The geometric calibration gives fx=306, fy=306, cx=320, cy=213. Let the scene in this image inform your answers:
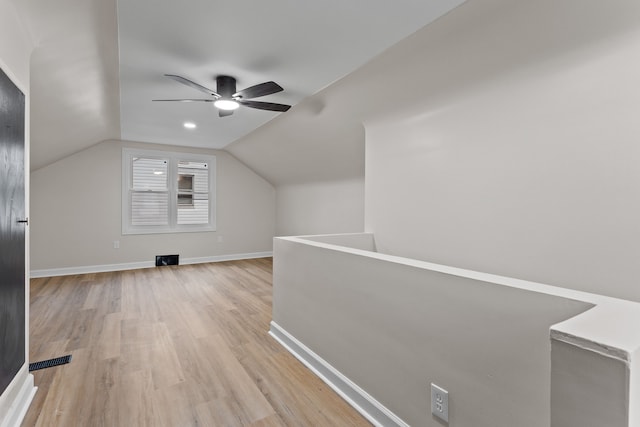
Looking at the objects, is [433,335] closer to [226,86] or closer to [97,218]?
[226,86]

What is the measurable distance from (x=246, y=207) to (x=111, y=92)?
367cm

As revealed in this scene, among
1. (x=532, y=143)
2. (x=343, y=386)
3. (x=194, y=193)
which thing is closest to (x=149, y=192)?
(x=194, y=193)

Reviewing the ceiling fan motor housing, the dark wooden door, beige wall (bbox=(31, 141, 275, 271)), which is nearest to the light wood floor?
the dark wooden door

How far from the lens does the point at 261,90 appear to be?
2.54 m

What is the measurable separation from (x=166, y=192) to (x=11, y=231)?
4.37 metres

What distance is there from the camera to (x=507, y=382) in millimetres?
1085

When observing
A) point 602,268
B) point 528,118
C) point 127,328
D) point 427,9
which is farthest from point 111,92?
point 602,268

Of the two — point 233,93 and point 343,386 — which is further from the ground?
point 233,93

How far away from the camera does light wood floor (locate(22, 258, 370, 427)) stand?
1.72 m

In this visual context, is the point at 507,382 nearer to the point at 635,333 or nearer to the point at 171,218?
the point at 635,333

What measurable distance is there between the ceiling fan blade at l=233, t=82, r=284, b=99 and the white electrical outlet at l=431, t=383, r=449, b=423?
225 cm

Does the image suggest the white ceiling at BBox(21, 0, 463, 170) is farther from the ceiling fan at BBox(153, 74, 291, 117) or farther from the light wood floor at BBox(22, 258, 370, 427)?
the light wood floor at BBox(22, 258, 370, 427)

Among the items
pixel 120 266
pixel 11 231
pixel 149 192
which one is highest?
pixel 149 192

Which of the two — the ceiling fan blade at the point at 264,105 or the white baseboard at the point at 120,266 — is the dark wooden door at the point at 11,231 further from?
the white baseboard at the point at 120,266
